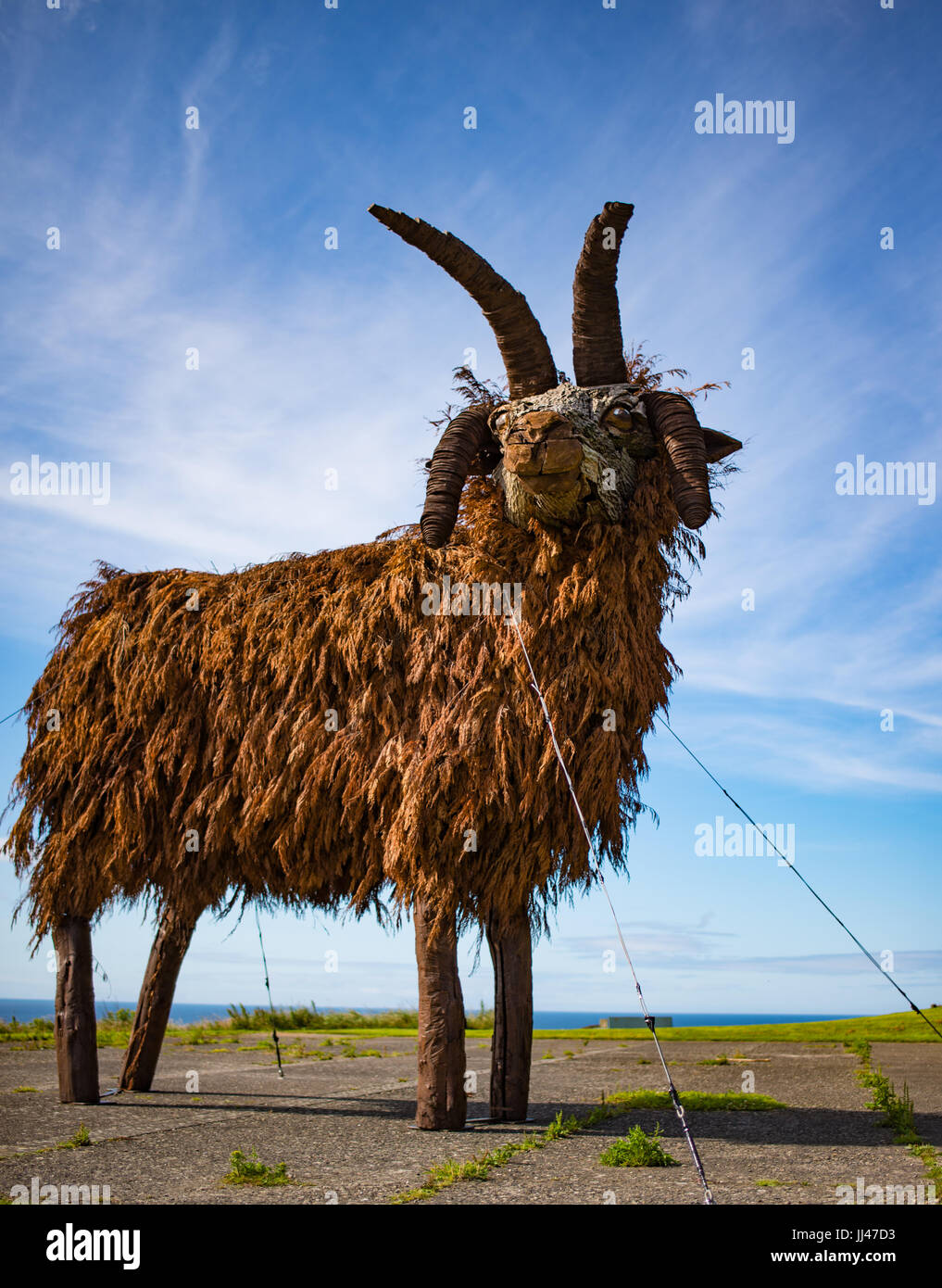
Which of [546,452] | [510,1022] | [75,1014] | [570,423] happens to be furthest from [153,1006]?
[570,423]

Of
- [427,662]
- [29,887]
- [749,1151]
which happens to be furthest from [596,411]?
[29,887]

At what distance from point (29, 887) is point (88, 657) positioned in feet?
7.87

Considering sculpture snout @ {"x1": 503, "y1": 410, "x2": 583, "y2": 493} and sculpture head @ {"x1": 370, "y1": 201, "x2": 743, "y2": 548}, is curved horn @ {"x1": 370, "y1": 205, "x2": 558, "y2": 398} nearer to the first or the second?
sculpture head @ {"x1": 370, "y1": 201, "x2": 743, "y2": 548}

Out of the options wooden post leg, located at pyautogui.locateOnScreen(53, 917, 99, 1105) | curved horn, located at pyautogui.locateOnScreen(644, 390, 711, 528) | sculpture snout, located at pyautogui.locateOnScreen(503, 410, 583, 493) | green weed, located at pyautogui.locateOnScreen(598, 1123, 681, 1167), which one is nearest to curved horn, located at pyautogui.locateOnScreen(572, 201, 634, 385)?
curved horn, located at pyautogui.locateOnScreen(644, 390, 711, 528)

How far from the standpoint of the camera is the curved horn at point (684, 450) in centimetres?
713

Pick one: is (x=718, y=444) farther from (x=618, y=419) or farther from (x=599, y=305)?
(x=599, y=305)

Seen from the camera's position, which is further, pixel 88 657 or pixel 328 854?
pixel 88 657

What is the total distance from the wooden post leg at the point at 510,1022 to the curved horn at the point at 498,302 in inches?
177

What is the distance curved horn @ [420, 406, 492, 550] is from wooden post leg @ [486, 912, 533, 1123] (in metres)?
3.21

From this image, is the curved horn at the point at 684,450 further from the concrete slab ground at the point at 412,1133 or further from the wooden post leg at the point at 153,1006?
the wooden post leg at the point at 153,1006

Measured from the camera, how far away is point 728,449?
8.03m

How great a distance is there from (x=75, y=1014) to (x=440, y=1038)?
4290 millimetres

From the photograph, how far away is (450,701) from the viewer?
798 centimetres
